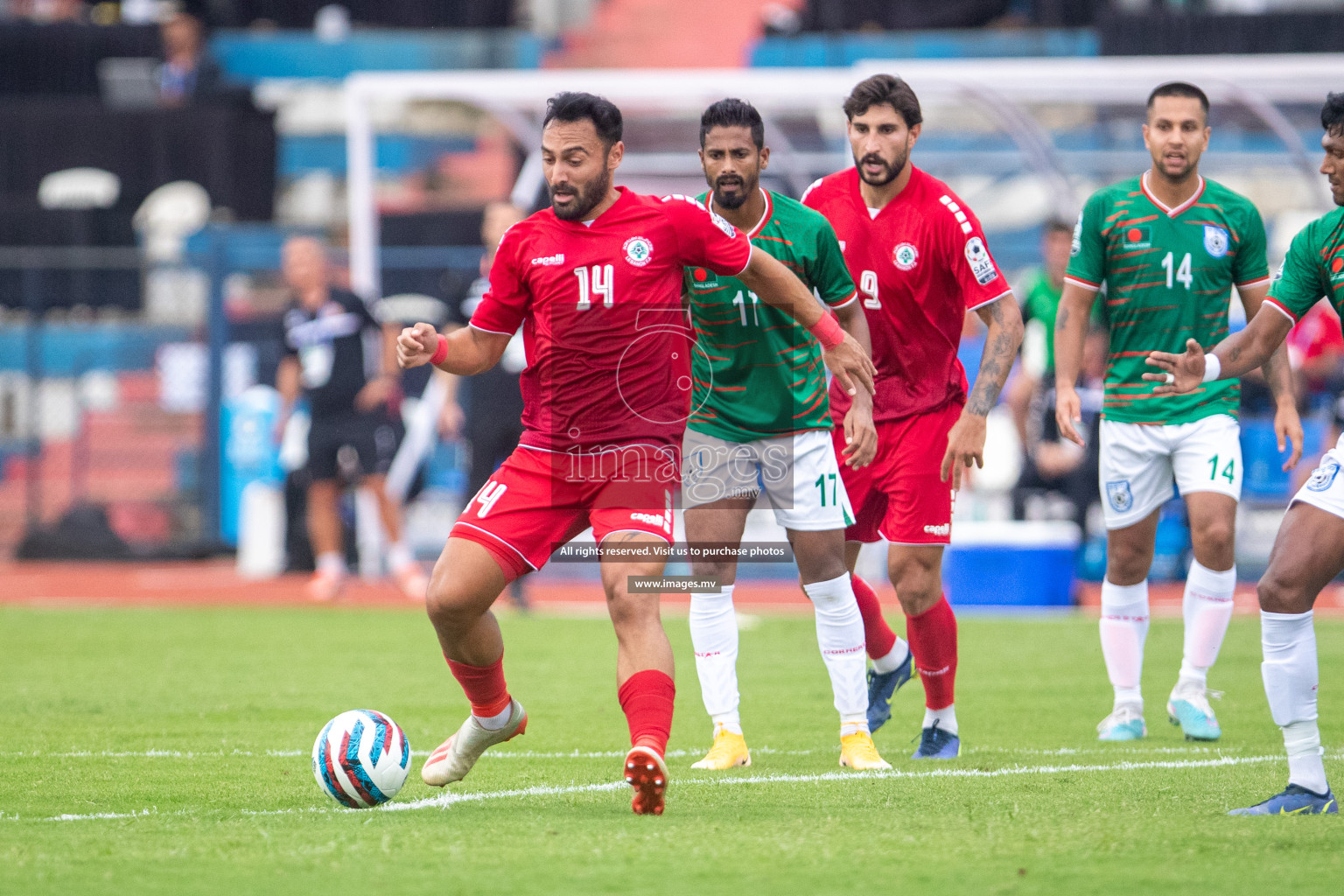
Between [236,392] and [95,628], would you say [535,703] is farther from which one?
[236,392]

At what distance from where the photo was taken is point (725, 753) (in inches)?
254

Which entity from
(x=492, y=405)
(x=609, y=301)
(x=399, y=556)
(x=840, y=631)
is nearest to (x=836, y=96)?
(x=492, y=405)

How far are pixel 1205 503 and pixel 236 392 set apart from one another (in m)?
11.5

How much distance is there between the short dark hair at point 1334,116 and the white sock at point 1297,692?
1.50 metres

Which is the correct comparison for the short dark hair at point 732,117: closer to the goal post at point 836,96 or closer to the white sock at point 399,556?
the goal post at point 836,96

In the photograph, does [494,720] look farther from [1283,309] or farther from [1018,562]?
[1018,562]

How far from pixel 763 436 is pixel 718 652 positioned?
0.88 meters

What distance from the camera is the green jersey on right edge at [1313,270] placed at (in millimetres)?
5500

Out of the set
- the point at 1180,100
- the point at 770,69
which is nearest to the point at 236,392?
the point at 770,69

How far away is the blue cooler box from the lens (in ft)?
41.9

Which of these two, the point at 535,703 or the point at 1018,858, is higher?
the point at 1018,858

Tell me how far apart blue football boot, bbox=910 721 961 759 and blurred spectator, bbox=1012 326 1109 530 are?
6116mm

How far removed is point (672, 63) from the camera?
24688mm

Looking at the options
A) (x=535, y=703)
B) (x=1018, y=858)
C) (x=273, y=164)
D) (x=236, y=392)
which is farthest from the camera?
(x=273, y=164)
